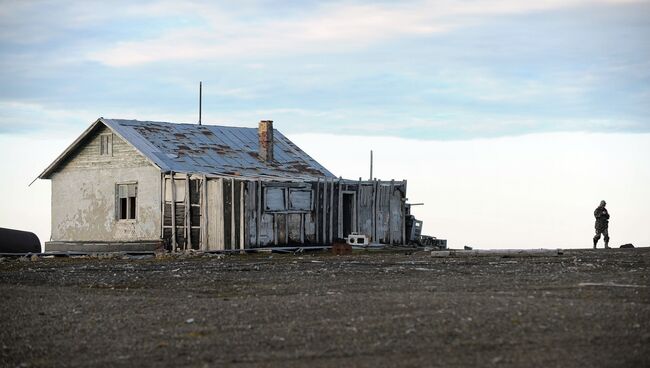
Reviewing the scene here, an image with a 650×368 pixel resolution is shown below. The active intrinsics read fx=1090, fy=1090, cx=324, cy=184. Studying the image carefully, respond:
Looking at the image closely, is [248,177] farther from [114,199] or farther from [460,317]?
[460,317]

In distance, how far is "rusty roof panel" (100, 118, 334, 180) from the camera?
39.4m

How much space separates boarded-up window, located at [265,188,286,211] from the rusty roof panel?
167 centimetres

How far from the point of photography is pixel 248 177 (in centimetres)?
3750

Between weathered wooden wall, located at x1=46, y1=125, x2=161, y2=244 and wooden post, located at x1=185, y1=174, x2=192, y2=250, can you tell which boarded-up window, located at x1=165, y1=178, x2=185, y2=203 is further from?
weathered wooden wall, located at x1=46, y1=125, x2=161, y2=244

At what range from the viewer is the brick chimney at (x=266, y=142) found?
43375mm

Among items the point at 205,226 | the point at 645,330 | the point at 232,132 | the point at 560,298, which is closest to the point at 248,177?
the point at 205,226

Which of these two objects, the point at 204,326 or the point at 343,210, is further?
the point at 343,210

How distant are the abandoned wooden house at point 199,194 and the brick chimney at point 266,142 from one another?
0.05m

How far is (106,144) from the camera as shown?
4103cm

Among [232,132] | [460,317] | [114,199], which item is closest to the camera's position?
[460,317]

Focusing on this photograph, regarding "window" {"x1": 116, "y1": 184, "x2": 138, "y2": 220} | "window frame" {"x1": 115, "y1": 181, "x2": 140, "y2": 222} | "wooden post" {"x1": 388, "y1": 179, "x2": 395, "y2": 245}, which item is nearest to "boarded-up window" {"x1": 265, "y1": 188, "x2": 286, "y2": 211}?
"window frame" {"x1": 115, "y1": 181, "x2": 140, "y2": 222}

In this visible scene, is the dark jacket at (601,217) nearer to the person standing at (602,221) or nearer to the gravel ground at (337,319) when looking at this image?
the person standing at (602,221)

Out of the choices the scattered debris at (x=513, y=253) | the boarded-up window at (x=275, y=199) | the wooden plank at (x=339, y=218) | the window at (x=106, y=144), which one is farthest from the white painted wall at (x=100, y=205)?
the scattered debris at (x=513, y=253)

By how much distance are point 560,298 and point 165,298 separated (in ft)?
21.8
